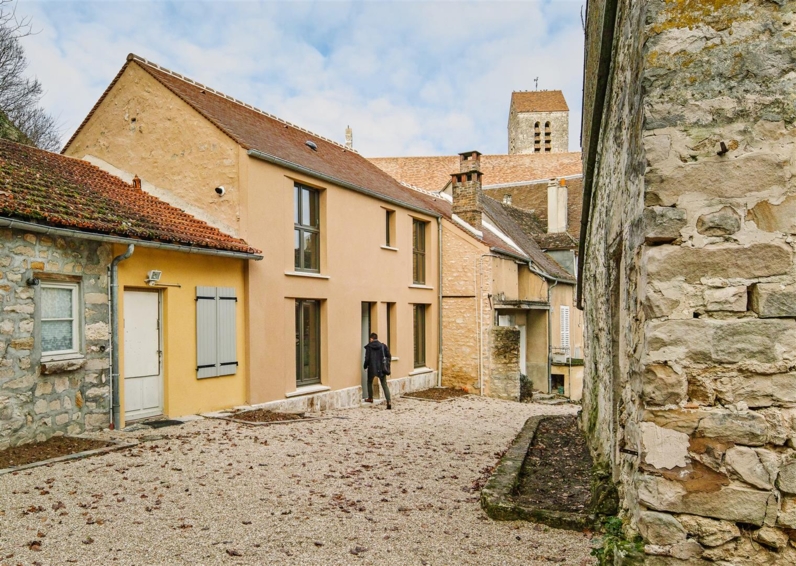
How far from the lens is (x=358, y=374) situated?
557 inches

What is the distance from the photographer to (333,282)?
1337 cm

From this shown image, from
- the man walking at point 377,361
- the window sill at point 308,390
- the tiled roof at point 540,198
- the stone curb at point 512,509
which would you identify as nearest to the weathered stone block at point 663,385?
the stone curb at point 512,509

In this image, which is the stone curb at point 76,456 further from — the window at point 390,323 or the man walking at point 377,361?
the window at point 390,323

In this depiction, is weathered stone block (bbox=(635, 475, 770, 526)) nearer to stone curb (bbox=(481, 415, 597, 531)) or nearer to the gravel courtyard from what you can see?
the gravel courtyard

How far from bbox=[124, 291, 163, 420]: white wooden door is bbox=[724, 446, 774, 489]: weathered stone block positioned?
8468 mm

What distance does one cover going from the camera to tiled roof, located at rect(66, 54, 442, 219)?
38.4ft

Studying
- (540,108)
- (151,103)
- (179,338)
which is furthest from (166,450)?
(540,108)

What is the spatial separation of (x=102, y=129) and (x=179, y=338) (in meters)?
5.86

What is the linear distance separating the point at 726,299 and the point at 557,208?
24.1 meters

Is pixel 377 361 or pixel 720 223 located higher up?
pixel 720 223

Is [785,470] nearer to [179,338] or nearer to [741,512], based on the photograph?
[741,512]

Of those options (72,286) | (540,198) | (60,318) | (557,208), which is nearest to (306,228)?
(72,286)

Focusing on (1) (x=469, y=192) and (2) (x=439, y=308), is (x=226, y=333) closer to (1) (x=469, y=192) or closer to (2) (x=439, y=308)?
(2) (x=439, y=308)

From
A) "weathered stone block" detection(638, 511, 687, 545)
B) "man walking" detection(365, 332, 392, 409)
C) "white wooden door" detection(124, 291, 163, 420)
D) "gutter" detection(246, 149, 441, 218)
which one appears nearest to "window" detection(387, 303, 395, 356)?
"man walking" detection(365, 332, 392, 409)
